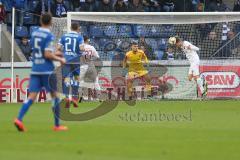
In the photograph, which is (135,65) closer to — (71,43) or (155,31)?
(155,31)

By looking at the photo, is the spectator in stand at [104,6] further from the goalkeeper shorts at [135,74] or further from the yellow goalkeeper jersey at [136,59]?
the goalkeeper shorts at [135,74]

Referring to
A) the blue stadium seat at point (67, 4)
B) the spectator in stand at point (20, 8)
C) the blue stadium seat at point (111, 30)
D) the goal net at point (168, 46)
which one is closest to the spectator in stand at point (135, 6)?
the blue stadium seat at point (67, 4)

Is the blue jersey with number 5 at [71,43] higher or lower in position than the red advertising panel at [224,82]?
higher

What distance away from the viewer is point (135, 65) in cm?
2681

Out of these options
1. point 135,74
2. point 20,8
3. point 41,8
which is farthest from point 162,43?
point 20,8

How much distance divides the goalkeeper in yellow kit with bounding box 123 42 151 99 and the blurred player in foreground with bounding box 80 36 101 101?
3.63 feet

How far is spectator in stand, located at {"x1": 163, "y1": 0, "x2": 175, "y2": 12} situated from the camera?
3192 cm

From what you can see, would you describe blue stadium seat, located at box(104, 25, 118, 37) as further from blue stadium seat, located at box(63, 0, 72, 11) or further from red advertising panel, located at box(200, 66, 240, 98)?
blue stadium seat, located at box(63, 0, 72, 11)

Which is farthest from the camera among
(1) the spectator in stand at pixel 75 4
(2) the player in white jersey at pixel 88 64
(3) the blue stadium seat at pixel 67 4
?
(1) the spectator in stand at pixel 75 4

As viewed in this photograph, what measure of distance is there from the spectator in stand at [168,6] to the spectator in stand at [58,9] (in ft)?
15.1

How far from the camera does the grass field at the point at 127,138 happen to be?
10758 mm

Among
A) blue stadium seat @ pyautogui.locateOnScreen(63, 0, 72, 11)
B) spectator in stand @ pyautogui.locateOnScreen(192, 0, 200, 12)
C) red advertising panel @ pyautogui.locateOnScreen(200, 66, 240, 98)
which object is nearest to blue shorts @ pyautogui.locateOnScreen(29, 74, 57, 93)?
red advertising panel @ pyautogui.locateOnScreen(200, 66, 240, 98)

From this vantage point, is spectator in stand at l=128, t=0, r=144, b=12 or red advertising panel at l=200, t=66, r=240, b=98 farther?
spectator in stand at l=128, t=0, r=144, b=12

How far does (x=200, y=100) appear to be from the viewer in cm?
2631
